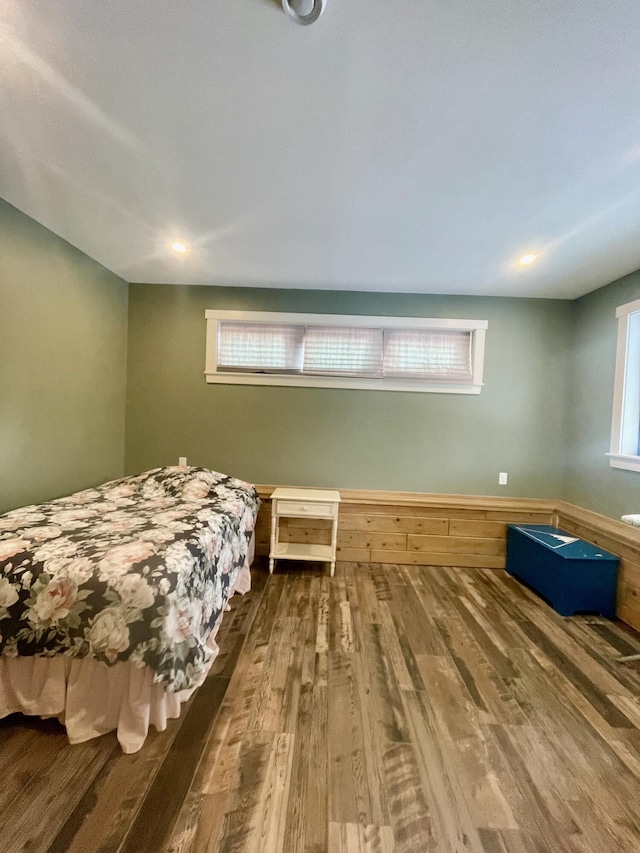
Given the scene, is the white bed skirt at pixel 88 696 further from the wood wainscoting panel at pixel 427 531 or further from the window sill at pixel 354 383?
the window sill at pixel 354 383

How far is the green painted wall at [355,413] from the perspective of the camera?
10.6 ft

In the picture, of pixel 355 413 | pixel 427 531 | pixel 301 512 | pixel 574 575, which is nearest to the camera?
pixel 574 575

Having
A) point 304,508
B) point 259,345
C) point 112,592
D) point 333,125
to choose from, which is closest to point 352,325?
point 259,345

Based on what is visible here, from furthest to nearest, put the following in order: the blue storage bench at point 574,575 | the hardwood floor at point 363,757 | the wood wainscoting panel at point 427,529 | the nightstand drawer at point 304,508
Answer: the wood wainscoting panel at point 427,529 < the nightstand drawer at point 304,508 < the blue storage bench at point 574,575 < the hardwood floor at point 363,757

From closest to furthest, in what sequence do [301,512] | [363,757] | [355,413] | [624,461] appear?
[363,757] → [624,461] → [301,512] → [355,413]

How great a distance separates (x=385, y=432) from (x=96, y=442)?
248 cm

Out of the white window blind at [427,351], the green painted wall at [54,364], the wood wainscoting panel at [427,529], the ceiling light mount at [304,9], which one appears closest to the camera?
the ceiling light mount at [304,9]

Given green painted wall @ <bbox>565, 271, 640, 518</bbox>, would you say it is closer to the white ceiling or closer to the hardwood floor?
the white ceiling

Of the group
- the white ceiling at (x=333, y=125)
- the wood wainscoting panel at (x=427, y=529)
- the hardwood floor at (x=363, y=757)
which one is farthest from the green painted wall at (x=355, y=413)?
the hardwood floor at (x=363, y=757)

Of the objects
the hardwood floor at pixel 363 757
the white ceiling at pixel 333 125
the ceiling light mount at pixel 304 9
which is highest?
the white ceiling at pixel 333 125

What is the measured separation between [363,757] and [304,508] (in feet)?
5.40

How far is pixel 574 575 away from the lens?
7.93 ft

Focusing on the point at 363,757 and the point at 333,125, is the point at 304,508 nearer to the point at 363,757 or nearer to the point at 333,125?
the point at 363,757

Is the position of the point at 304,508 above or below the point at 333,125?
below
